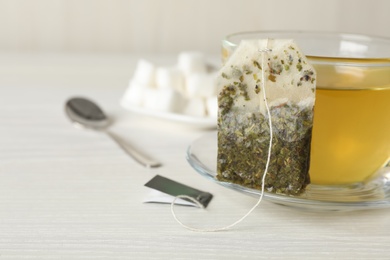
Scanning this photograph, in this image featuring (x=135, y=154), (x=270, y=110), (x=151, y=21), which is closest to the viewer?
(x=270, y=110)

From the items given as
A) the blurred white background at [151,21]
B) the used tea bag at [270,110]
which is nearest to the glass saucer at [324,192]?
the used tea bag at [270,110]

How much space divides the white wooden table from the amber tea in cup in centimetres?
6

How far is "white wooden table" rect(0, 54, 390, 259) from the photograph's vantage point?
0.54 meters

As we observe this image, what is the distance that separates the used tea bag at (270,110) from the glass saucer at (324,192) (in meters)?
0.01

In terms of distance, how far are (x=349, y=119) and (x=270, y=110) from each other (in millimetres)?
108

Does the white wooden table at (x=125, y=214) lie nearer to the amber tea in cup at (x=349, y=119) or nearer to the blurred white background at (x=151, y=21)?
the amber tea in cup at (x=349, y=119)

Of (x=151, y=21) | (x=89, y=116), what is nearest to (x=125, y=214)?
(x=89, y=116)

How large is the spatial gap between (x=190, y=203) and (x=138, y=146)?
0.25 meters

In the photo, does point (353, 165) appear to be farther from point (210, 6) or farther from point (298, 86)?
point (210, 6)

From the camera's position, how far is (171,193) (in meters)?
0.65

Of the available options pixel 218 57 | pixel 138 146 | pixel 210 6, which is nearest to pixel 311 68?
pixel 138 146

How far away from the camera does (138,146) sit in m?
0.87

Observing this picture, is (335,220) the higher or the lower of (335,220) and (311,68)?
the lower

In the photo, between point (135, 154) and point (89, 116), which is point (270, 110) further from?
point (89, 116)
